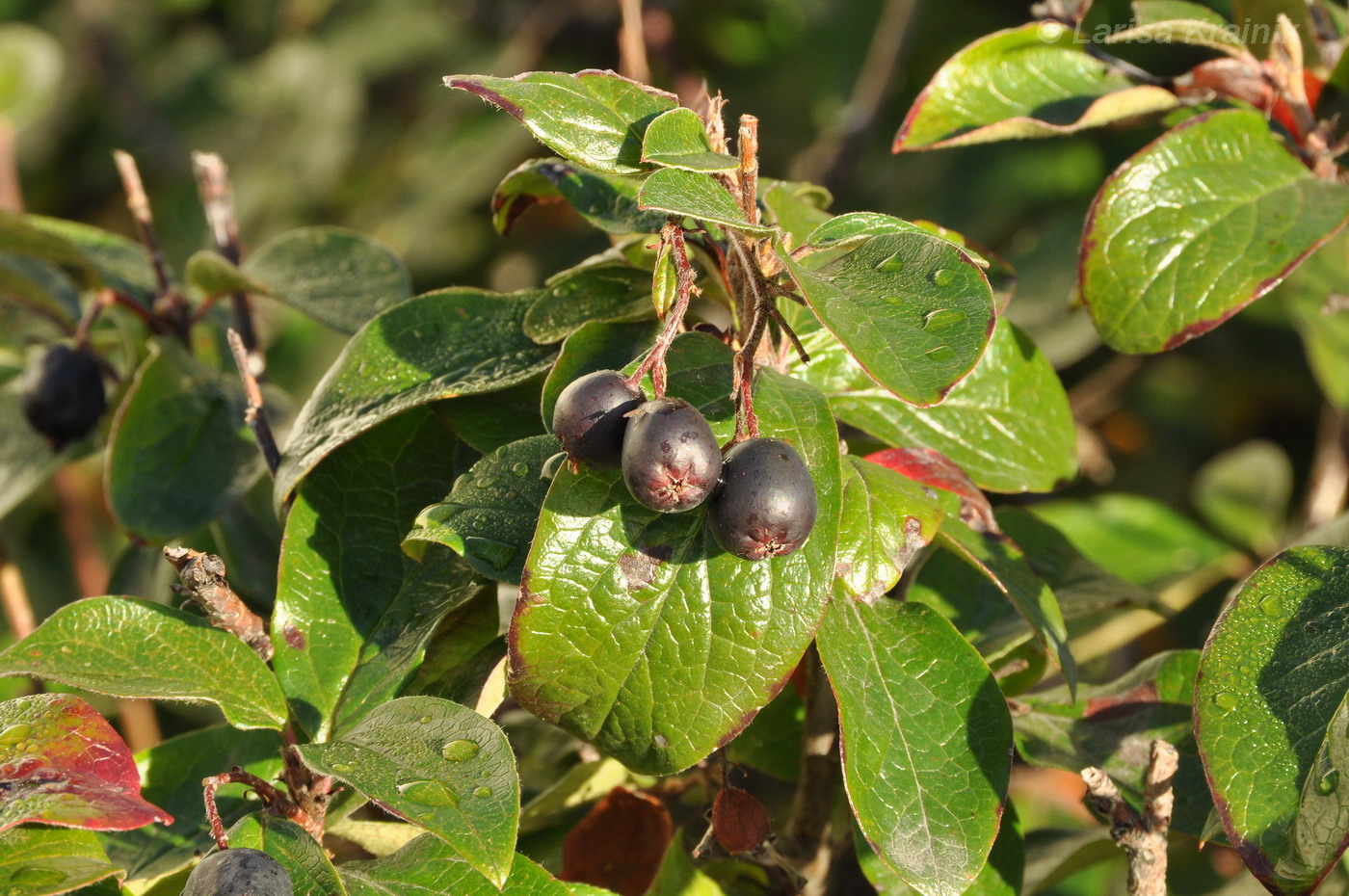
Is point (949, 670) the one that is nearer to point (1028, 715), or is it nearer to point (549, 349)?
point (1028, 715)

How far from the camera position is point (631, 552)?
26.9 inches

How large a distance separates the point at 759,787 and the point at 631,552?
1115mm

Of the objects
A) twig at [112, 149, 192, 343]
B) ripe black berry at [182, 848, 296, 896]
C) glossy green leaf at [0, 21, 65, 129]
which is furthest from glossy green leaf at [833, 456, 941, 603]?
glossy green leaf at [0, 21, 65, 129]

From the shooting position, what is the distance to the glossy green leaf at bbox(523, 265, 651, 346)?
82cm

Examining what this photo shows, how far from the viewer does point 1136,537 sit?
5.80 feet

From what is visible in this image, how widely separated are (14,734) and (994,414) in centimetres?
71

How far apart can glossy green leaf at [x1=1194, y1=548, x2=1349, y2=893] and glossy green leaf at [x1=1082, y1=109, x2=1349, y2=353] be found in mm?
219

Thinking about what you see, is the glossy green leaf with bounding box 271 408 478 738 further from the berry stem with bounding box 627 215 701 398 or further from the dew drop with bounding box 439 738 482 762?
the berry stem with bounding box 627 215 701 398

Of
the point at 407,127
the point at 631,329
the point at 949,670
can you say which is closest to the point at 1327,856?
the point at 949,670

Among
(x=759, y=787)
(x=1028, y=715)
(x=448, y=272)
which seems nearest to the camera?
(x=1028, y=715)

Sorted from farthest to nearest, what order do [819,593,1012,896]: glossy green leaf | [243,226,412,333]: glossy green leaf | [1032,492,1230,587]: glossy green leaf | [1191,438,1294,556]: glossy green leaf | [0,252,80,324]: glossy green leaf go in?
[1191,438,1294,556]: glossy green leaf
[1032,492,1230,587]: glossy green leaf
[0,252,80,324]: glossy green leaf
[243,226,412,333]: glossy green leaf
[819,593,1012,896]: glossy green leaf

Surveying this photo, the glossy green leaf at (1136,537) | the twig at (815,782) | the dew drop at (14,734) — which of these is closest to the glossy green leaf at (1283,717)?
the twig at (815,782)

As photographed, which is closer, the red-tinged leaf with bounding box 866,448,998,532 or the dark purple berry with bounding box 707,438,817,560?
the dark purple berry with bounding box 707,438,817,560

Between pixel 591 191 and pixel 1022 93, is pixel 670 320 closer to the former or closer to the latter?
pixel 591 191
